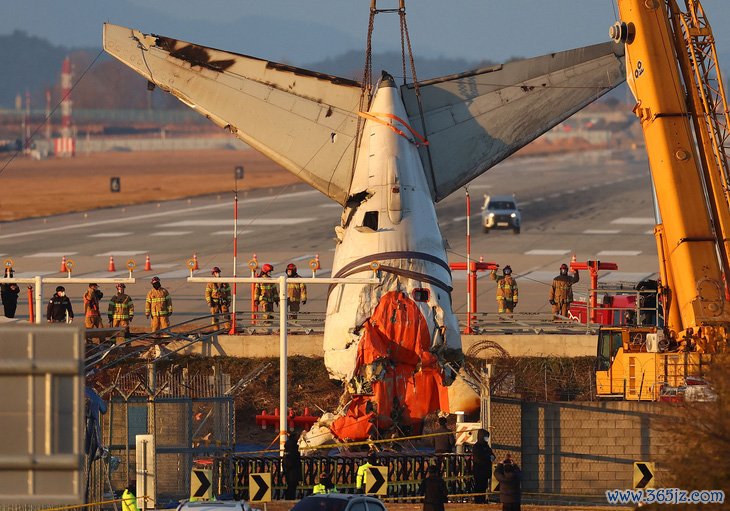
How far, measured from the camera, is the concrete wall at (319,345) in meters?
43.0

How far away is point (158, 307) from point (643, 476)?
19924mm

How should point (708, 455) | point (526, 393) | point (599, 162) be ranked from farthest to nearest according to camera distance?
point (599, 162)
point (526, 393)
point (708, 455)

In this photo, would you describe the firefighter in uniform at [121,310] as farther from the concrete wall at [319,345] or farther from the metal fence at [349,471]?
the metal fence at [349,471]

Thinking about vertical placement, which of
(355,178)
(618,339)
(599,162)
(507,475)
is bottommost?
(507,475)

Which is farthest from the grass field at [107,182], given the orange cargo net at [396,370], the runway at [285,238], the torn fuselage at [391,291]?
the orange cargo net at [396,370]

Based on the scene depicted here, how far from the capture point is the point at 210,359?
43312 millimetres

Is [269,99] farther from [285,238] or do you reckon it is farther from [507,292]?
[285,238]

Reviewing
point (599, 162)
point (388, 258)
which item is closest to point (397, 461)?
point (388, 258)

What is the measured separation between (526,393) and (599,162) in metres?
140

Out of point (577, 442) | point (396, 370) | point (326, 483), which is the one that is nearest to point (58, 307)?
point (396, 370)

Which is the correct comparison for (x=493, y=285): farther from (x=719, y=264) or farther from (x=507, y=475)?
(x=507, y=475)

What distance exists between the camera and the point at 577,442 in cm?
3091


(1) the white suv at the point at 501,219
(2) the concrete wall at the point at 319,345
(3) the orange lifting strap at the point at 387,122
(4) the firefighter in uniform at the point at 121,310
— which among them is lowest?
(2) the concrete wall at the point at 319,345

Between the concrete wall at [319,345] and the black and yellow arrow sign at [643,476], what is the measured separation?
554 inches
